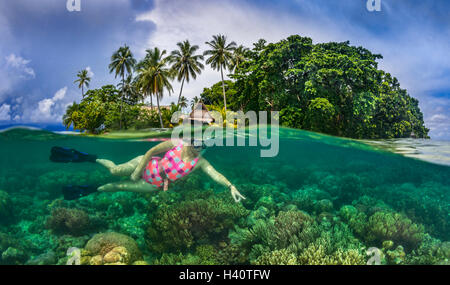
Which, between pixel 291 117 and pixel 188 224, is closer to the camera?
pixel 188 224

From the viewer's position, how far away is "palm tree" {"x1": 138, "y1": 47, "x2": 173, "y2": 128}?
38.5 meters

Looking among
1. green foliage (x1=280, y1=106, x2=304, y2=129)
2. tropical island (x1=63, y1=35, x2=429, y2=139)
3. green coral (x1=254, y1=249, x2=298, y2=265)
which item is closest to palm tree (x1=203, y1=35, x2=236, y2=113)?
tropical island (x1=63, y1=35, x2=429, y2=139)

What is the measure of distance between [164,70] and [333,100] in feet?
87.2

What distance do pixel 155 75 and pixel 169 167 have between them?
34.5 m

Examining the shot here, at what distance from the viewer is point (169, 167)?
7.17 meters

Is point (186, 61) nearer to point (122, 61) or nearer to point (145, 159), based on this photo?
point (122, 61)

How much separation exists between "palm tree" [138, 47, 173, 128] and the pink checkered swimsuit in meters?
31.7

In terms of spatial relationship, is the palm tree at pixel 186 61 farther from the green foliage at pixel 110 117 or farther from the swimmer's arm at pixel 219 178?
the swimmer's arm at pixel 219 178

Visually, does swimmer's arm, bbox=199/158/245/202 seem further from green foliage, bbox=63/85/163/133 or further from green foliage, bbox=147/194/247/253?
green foliage, bbox=63/85/163/133

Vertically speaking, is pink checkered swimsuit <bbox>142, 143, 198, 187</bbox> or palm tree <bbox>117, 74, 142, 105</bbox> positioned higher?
palm tree <bbox>117, 74, 142, 105</bbox>

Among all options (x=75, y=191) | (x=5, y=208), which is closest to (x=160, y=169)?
(x=75, y=191)

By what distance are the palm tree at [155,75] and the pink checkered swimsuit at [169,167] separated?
31.7 meters
